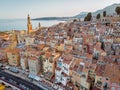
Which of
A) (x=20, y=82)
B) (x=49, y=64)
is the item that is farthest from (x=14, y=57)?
(x=49, y=64)

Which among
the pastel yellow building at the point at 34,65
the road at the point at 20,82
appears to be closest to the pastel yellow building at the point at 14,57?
the road at the point at 20,82

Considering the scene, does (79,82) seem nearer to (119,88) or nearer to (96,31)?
(119,88)

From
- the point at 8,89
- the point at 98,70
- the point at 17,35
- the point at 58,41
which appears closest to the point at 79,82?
the point at 98,70

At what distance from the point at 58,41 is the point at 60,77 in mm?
16242

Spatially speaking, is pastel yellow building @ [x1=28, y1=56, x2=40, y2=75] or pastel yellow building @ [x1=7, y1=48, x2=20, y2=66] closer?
pastel yellow building @ [x1=28, y1=56, x2=40, y2=75]

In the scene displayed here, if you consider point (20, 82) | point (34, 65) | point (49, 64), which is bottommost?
point (20, 82)

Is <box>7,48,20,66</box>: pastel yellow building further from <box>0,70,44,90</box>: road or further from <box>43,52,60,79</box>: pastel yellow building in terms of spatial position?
<box>43,52,60,79</box>: pastel yellow building

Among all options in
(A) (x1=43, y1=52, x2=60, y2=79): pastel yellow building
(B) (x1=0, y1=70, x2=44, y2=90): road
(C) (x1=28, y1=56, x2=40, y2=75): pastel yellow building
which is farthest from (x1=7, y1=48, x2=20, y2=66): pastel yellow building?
(A) (x1=43, y1=52, x2=60, y2=79): pastel yellow building

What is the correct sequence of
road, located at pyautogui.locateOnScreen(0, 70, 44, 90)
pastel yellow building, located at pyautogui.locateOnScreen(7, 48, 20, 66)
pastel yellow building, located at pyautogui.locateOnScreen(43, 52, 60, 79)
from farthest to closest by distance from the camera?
pastel yellow building, located at pyautogui.locateOnScreen(7, 48, 20, 66) → pastel yellow building, located at pyautogui.locateOnScreen(43, 52, 60, 79) → road, located at pyautogui.locateOnScreen(0, 70, 44, 90)

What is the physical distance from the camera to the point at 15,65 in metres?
44.5

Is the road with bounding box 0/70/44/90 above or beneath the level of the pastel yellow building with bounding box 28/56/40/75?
beneath

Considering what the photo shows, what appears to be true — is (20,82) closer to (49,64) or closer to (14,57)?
(49,64)

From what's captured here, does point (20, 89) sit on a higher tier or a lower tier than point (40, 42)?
lower

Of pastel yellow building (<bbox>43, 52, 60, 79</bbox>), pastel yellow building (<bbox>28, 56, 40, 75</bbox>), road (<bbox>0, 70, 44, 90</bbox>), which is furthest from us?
pastel yellow building (<bbox>28, 56, 40, 75</bbox>)
